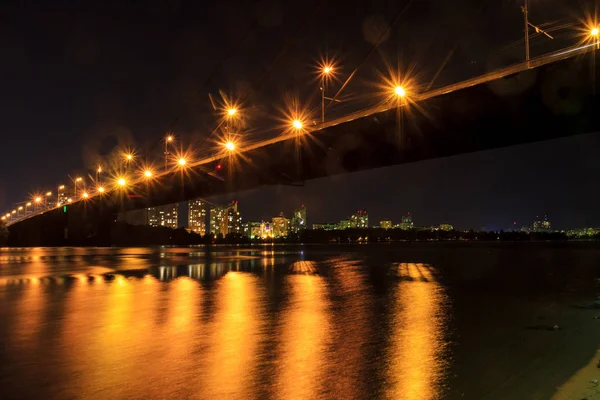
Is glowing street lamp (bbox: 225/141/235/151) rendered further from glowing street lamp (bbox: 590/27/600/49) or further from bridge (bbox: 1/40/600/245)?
glowing street lamp (bbox: 590/27/600/49)

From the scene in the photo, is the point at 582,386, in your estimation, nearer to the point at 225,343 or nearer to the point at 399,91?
the point at 225,343

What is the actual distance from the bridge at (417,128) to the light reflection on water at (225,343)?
42.1ft

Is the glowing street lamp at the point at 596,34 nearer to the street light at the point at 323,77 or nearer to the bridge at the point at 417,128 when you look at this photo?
the bridge at the point at 417,128

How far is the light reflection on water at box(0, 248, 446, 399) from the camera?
20.7 feet

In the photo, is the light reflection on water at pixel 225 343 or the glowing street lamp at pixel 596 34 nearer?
the light reflection on water at pixel 225 343

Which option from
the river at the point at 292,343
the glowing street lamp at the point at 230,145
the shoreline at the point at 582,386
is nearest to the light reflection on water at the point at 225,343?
the river at the point at 292,343

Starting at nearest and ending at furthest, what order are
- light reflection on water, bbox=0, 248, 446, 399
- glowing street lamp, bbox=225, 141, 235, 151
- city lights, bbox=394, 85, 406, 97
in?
1. light reflection on water, bbox=0, 248, 446, 399
2. city lights, bbox=394, 85, 406, 97
3. glowing street lamp, bbox=225, 141, 235, 151

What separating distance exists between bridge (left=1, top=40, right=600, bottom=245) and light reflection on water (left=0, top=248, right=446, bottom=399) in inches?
506

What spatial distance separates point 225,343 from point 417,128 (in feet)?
82.4

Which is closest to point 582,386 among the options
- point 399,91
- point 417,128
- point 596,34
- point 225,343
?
point 225,343

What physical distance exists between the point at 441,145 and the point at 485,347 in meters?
27.3

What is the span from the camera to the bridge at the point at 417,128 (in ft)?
75.2

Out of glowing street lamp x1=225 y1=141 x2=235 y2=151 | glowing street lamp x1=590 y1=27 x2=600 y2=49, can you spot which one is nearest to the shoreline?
glowing street lamp x1=590 y1=27 x2=600 y2=49

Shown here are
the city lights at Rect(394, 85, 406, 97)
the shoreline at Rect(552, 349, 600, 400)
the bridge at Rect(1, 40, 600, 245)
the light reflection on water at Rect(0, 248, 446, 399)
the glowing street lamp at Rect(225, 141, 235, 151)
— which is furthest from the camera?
the glowing street lamp at Rect(225, 141, 235, 151)
